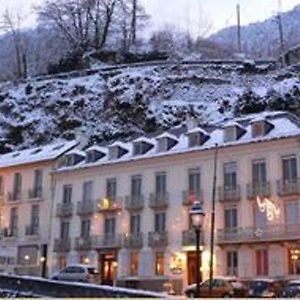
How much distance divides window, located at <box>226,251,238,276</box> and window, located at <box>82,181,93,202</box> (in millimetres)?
10382

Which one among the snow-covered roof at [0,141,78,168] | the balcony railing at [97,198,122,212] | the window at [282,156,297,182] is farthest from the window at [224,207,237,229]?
the snow-covered roof at [0,141,78,168]

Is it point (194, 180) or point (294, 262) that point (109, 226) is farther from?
point (294, 262)

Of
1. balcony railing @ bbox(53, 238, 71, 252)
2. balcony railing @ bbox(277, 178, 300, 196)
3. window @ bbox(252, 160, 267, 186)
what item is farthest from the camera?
balcony railing @ bbox(53, 238, 71, 252)

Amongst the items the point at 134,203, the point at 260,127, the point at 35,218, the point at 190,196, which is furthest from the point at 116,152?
the point at 260,127

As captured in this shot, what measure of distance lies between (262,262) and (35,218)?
16.5 meters

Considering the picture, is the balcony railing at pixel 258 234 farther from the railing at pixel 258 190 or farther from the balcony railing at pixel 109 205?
the balcony railing at pixel 109 205

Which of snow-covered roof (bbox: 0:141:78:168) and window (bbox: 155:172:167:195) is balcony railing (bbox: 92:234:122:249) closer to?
window (bbox: 155:172:167:195)

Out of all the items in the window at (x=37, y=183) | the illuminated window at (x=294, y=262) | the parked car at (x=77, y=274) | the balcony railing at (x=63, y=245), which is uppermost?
the window at (x=37, y=183)

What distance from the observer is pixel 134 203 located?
42.1 metres

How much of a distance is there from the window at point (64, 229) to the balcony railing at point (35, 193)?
9.28 ft

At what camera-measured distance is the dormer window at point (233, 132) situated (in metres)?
39.8

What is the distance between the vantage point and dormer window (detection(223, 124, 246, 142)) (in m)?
39.8

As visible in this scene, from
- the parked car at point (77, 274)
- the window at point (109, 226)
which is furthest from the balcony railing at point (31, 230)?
the parked car at point (77, 274)

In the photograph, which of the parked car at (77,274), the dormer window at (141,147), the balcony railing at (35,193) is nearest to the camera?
the parked car at (77,274)
